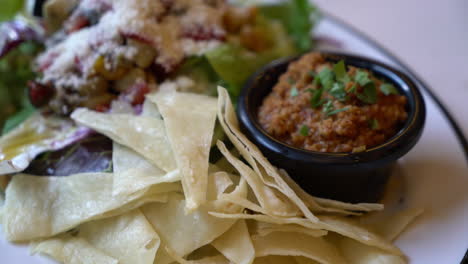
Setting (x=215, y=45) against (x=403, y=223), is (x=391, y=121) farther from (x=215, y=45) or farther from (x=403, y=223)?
(x=215, y=45)

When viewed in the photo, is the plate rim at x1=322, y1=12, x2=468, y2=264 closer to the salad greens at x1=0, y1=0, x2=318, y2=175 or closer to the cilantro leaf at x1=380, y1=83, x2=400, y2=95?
the salad greens at x1=0, y1=0, x2=318, y2=175

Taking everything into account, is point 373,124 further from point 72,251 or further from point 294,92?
point 72,251

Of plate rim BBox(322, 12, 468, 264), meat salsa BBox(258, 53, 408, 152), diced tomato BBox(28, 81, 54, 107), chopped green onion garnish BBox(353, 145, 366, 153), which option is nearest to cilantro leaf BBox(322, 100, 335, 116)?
meat salsa BBox(258, 53, 408, 152)

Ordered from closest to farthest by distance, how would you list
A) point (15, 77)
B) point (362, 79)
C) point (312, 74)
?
point (362, 79), point (312, 74), point (15, 77)

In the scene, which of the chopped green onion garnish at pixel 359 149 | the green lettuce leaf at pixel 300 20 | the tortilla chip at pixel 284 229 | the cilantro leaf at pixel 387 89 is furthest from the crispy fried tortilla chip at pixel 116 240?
the green lettuce leaf at pixel 300 20

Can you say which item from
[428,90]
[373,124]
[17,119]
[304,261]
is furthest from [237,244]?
[17,119]
